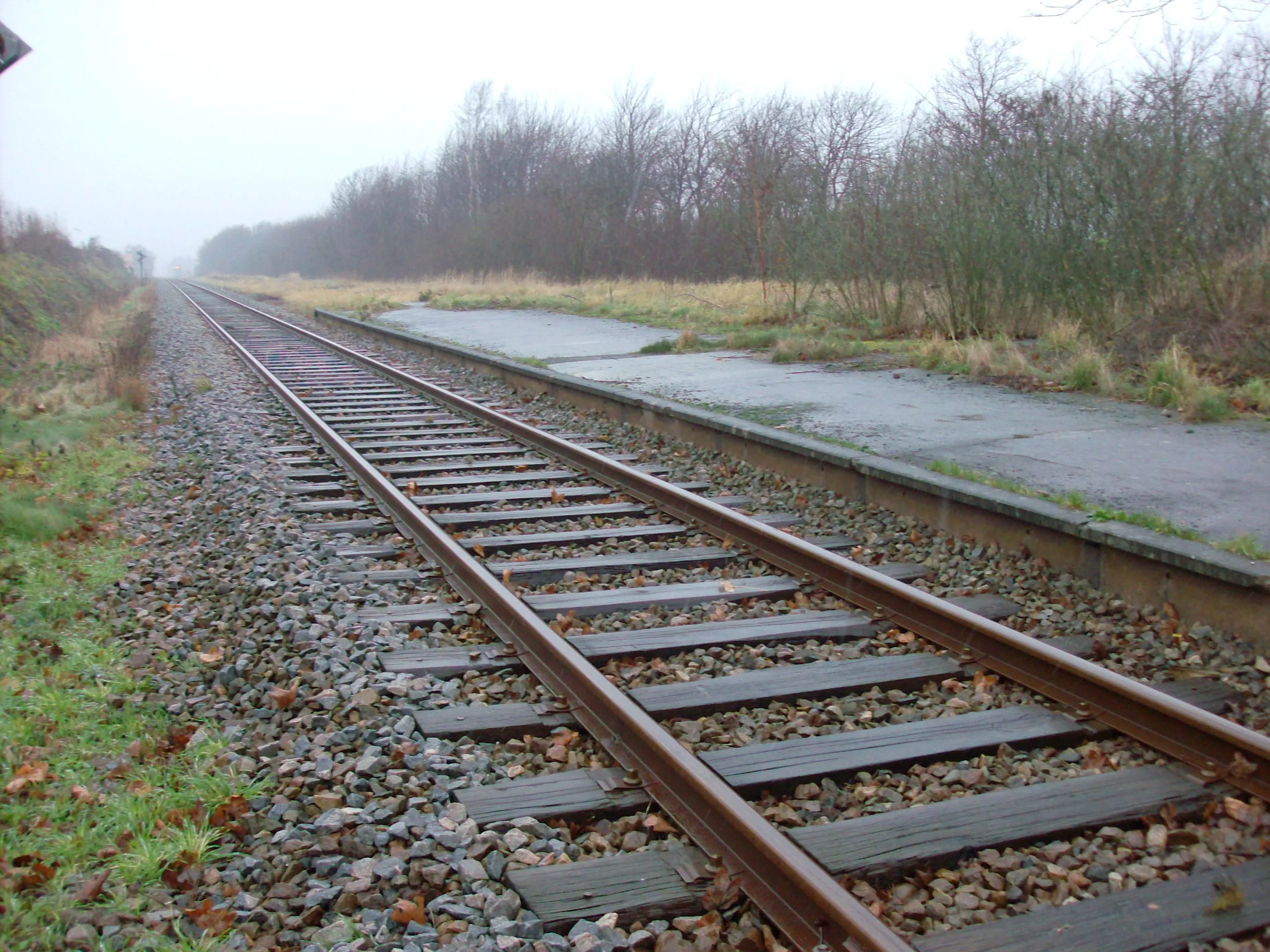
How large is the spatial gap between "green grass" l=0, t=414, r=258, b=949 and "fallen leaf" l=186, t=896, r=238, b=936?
11cm

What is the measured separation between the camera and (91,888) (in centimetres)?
276

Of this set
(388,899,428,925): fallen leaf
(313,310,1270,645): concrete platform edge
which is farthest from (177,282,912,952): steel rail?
(313,310,1270,645): concrete platform edge

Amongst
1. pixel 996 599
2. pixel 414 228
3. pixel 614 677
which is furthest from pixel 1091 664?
pixel 414 228

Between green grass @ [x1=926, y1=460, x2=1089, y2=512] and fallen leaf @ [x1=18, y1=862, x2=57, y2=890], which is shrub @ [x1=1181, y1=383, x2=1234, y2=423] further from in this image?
fallen leaf @ [x1=18, y1=862, x2=57, y2=890]

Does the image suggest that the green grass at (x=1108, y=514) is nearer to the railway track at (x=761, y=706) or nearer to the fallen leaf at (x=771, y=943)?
the railway track at (x=761, y=706)

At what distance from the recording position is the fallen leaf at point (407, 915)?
261cm

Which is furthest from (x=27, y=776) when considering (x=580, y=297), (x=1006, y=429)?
(x=580, y=297)

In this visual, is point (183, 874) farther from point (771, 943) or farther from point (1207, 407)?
point (1207, 407)

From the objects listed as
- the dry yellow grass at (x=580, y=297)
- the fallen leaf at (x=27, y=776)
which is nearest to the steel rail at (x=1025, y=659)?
the fallen leaf at (x=27, y=776)

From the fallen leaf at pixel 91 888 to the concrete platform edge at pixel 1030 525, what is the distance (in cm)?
436

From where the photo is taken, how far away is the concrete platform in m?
6.04

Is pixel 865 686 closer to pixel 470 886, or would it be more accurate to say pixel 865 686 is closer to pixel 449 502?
pixel 470 886

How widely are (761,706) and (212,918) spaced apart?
6.77ft

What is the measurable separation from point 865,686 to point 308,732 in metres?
2.13
